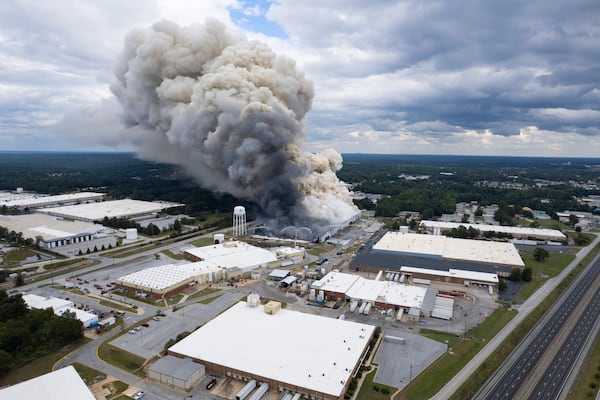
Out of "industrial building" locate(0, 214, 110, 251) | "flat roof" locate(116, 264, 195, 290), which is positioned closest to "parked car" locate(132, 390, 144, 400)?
"flat roof" locate(116, 264, 195, 290)

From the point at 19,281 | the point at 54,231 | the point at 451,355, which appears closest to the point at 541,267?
the point at 451,355

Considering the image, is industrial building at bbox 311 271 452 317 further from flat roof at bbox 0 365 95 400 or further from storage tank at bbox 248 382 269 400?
flat roof at bbox 0 365 95 400

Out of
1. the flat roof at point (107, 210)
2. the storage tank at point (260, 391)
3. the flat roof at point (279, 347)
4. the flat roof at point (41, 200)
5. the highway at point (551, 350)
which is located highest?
the flat roof at point (41, 200)

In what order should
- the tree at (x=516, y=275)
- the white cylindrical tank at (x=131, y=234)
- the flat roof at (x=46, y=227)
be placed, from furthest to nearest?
1. the white cylindrical tank at (x=131, y=234)
2. the flat roof at (x=46, y=227)
3. the tree at (x=516, y=275)

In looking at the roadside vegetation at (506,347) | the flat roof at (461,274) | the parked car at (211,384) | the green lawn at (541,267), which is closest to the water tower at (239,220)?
the flat roof at (461,274)

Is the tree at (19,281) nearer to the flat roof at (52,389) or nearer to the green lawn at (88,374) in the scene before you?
the green lawn at (88,374)

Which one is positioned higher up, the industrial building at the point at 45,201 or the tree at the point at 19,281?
the industrial building at the point at 45,201

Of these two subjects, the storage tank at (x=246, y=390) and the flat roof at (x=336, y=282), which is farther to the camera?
the flat roof at (x=336, y=282)
